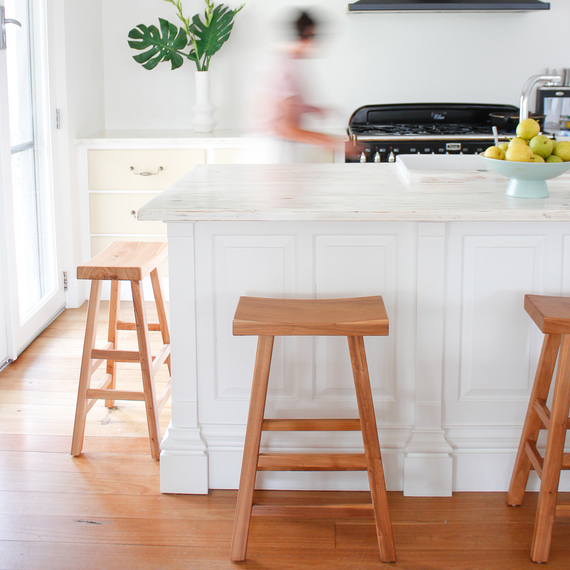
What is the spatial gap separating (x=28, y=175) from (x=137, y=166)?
64cm

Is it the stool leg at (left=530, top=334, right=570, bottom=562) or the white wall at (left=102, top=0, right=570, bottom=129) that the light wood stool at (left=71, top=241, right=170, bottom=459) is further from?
the white wall at (left=102, top=0, right=570, bottom=129)

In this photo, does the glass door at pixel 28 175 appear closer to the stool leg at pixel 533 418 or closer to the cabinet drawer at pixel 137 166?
the cabinet drawer at pixel 137 166

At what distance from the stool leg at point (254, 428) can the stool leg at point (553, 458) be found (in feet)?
2.35

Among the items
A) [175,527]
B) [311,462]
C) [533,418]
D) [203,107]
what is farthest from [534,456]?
[203,107]

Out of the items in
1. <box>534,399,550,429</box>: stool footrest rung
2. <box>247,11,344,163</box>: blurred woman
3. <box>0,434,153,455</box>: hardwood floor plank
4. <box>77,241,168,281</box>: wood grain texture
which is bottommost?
<box>0,434,153,455</box>: hardwood floor plank

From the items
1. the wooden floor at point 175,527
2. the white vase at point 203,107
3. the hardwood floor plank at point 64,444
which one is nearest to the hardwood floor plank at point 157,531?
the wooden floor at point 175,527

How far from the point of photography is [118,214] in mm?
3785

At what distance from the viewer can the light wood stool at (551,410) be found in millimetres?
1673

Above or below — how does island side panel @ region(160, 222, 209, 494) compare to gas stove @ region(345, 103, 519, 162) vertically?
below

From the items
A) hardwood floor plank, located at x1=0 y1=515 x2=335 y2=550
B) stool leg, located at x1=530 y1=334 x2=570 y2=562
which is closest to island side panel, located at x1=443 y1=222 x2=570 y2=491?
stool leg, located at x1=530 y1=334 x2=570 y2=562

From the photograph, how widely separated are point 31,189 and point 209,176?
131cm

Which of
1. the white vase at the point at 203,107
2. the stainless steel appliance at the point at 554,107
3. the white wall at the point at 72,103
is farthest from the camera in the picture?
the white vase at the point at 203,107

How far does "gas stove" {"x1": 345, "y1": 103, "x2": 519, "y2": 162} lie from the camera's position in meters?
3.75

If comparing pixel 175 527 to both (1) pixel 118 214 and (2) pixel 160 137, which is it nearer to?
(1) pixel 118 214
